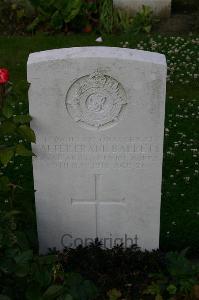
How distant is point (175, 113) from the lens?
6.48 m

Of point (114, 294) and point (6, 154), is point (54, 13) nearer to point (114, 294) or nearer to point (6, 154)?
point (6, 154)

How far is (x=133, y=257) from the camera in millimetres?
4184

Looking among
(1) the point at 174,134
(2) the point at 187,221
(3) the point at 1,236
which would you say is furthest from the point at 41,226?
(1) the point at 174,134

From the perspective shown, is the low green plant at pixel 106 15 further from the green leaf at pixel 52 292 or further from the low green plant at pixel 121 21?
the green leaf at pixel 52 292

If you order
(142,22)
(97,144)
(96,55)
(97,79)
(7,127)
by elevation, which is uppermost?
(142,22)

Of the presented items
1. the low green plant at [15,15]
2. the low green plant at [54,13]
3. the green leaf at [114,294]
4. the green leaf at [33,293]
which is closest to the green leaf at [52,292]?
the green leaf at [33,293]

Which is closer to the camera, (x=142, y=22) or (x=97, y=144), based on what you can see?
(x=97, y=144)

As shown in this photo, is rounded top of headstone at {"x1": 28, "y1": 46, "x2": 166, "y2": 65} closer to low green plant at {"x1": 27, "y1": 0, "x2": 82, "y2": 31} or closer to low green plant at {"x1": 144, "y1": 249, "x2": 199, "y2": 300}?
low green plant at {"x1": 144, "y1": 249, "x2": 199, "y2": 300}

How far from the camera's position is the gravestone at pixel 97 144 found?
3.75 m

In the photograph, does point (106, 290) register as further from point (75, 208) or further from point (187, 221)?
point (187, 221)

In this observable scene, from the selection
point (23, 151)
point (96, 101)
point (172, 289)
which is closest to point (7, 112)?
point (23, 151)

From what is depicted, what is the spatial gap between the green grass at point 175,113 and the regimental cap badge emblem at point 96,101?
32 centimetres

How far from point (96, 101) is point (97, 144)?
28 cm

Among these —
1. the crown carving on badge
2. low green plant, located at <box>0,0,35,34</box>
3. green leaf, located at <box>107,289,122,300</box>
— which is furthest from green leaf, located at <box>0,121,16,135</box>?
low green plant, located at <box>0,0,35,34</box>
